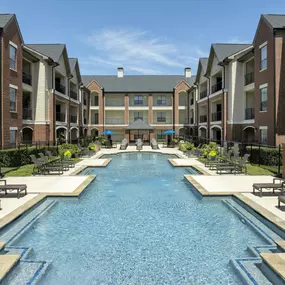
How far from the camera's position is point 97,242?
762 cm

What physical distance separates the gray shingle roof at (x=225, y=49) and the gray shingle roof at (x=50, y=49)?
681 inches

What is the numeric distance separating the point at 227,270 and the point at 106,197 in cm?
718

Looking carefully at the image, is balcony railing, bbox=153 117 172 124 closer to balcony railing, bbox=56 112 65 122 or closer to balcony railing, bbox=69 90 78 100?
balcony railing, bbox=69 90 78 100

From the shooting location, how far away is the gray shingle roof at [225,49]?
105 feet

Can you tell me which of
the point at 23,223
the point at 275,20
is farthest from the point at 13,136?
the point at 275,20

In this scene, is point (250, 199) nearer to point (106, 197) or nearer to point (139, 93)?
point (106, 197)

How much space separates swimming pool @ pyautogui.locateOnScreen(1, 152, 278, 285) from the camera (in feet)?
19.5

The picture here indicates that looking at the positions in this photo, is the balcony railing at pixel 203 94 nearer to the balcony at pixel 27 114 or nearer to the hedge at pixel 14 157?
the balcony at pixel 27 114

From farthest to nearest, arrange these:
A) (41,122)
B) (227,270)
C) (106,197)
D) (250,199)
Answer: (41,122), (106,197), (250,199), (227,270)

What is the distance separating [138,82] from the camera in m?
55.2

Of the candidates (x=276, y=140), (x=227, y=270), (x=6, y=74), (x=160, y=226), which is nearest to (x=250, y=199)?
(x=160, y=226)

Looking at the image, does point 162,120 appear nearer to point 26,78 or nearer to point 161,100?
point 161,100

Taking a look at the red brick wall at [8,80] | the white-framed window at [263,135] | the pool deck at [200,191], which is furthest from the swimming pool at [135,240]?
the white-framed window at [263,135]

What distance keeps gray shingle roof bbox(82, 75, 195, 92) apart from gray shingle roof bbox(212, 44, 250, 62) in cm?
1962
